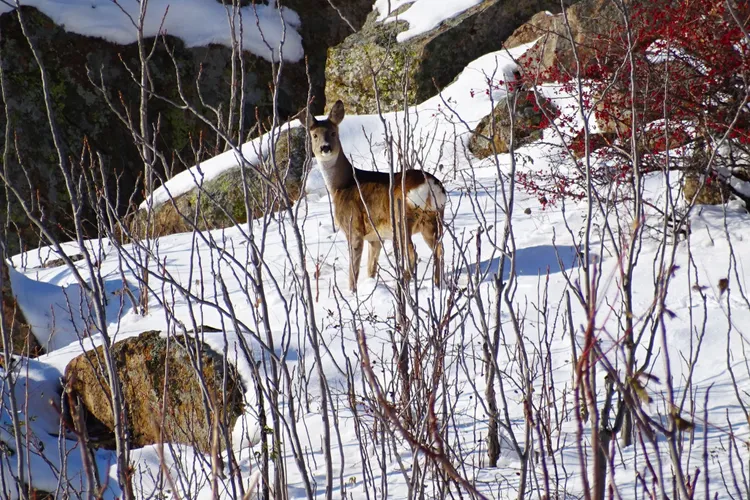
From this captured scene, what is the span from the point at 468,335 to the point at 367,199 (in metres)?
1.83

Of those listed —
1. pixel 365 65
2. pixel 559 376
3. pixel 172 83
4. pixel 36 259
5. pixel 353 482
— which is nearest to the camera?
pixel 353 482

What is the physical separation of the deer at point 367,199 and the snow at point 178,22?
237 inches

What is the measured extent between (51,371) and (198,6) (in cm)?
998

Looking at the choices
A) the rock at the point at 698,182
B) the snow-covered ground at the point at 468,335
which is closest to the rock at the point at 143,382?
the snow-covered ground at the point at 468,335

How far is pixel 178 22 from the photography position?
13.5m

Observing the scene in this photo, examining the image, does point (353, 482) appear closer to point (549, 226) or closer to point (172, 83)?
point (549, 226)

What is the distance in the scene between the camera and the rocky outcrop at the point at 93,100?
1223 centimetres

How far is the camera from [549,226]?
6727 mm

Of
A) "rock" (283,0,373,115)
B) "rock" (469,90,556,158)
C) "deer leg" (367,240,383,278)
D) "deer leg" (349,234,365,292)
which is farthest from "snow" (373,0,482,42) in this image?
"deer leg" (349,234,365,292)

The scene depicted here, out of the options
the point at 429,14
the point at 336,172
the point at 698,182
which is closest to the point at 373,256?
the point at 336,172

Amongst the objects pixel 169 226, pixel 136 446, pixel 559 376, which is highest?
pixel 169 226

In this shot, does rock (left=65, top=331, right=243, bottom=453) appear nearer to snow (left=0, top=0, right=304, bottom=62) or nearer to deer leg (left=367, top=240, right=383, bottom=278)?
deer leg (left=367, top=240, right=383, bottom=278)

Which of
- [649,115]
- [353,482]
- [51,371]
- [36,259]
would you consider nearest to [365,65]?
[36,259]

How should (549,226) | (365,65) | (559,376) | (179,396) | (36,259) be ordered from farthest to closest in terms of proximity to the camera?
(365,65) → (36,259) → (549,226) → (179,396) → (559,376)
